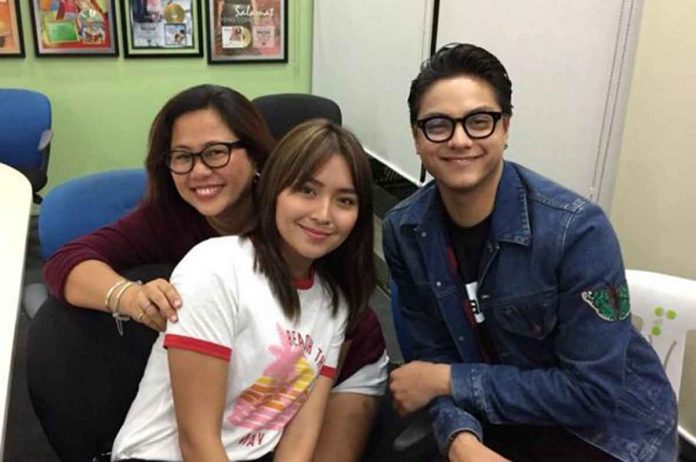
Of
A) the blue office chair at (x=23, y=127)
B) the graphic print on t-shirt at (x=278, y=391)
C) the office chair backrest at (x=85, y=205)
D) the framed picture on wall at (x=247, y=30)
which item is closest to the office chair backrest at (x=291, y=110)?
the framed picture on wall at (x=247, y=30)

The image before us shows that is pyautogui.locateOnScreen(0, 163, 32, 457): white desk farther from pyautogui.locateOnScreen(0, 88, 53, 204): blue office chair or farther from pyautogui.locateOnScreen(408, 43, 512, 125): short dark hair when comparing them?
pyautogui.locateOnScreen(0, 88, 53, 204): blue office chair

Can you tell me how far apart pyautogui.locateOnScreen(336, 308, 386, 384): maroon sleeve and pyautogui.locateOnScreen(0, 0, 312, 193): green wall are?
8.63 ft

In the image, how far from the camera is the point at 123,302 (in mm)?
1180

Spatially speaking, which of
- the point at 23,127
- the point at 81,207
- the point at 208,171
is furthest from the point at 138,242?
the point at 23,127

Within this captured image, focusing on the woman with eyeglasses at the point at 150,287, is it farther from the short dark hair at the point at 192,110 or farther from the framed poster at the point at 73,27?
the framed poster at the point at 73,27

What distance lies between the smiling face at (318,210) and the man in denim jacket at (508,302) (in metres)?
0.16

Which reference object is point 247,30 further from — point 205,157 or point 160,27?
point 205,157

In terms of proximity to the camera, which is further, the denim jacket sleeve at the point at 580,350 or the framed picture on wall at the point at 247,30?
the framed picture on wall at the point at 247,30

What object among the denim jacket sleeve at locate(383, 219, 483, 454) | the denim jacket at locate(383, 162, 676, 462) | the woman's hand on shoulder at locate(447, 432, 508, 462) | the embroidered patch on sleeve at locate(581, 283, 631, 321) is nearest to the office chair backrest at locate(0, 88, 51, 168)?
the denim jacket sleeve at locate(383, 219, 483, 454)

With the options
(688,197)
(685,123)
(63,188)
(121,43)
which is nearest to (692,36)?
(685,123)

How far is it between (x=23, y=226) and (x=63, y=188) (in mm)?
192

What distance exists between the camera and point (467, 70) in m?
1.20

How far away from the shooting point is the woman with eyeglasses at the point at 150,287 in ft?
3.81

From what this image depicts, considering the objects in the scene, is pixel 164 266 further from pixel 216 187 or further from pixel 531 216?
pixel 531 216
